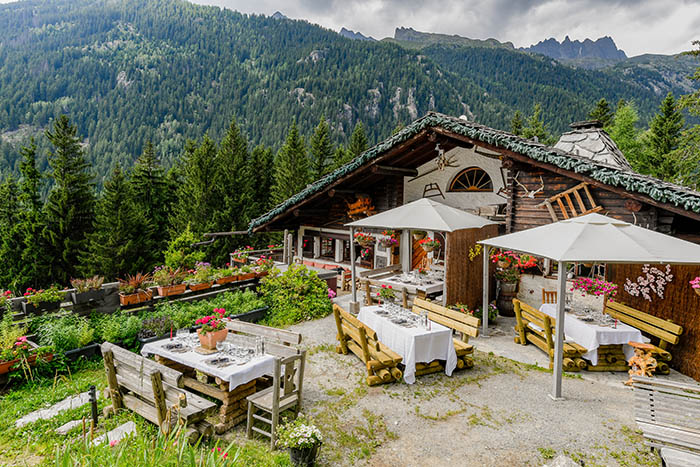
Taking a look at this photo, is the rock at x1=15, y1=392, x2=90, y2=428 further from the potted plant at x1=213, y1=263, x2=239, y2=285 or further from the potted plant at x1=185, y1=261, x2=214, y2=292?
the potted plant at x1=213, y1=263, x2=239, y2=285

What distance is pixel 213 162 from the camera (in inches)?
1328

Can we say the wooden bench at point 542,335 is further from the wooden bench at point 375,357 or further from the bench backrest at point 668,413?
the wooden bench at point 375,357

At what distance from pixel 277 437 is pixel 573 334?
5.95m

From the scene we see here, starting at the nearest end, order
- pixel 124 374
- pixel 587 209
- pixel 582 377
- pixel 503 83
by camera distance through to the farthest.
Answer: pixel 124 374 < pixel 582 377 < pixel 587 209 < pixel 503 83

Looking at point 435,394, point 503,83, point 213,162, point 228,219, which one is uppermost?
point 503,83

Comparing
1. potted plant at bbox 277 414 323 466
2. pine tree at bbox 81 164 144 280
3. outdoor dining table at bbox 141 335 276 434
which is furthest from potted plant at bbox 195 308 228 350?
pine tree at bbox 81 164 144 280

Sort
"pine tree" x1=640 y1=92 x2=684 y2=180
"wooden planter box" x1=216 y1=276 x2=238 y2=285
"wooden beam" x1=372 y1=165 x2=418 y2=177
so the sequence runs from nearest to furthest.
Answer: "wooden planter box" x1=216 y1=276 x2=238 y2=285 < "wooden beam" x1=372 y1=165 x2=418 y2=177 < "pine tree" x1=640 y1=92 x2=684 y2=180

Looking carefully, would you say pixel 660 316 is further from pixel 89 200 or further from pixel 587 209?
pixel 89 200

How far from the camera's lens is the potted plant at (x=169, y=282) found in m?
9.38

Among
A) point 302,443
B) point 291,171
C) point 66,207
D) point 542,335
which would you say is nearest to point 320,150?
point 291,171

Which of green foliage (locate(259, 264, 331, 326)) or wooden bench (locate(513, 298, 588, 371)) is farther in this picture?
green foliage (locate(259, 264, 331, 326))

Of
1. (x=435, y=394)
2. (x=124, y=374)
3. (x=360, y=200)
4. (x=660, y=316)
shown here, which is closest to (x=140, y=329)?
(x=124, y=374)

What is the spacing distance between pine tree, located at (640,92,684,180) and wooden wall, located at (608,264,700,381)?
32838mm

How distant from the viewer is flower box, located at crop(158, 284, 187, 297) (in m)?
9.34
